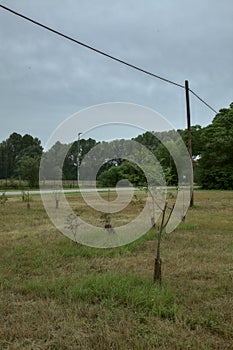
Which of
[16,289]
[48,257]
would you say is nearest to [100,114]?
[48,257]

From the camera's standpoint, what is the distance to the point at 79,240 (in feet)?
20.2

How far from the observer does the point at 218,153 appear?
29703 mm

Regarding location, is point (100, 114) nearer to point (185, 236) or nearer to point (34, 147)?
point (185, 236)

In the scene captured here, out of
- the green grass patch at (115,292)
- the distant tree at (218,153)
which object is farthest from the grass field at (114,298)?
the distant tree at (218,153)

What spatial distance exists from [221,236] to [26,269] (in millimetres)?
4368

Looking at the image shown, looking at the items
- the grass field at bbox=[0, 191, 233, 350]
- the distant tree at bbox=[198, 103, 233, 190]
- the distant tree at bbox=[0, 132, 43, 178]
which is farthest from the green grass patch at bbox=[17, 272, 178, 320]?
the distant tree at bbox=[0, 132, 43, 178]

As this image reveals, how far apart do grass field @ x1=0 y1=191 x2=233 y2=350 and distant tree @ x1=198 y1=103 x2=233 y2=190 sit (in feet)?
81.7

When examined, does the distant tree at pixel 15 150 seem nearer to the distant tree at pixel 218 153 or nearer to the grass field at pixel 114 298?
the distant tree at pixel 218 153

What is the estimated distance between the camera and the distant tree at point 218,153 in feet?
93.7

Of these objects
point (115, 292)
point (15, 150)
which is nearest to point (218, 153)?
point (115, 292)

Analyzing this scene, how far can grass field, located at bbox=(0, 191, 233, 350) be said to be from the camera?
2367mm

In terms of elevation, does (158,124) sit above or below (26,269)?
above

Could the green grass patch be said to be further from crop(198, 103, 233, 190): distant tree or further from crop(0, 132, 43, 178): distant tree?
crop(0, 132, 43, 178): distant tree

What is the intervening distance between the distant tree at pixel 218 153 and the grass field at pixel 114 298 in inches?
981
